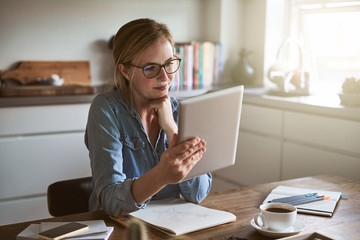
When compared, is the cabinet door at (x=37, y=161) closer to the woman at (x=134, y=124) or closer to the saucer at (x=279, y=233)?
the woman at (x=134, y=124)

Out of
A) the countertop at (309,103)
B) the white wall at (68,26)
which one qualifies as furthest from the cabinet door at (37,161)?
the countertop at (309,103)

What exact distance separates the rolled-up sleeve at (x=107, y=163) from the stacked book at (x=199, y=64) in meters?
2.02

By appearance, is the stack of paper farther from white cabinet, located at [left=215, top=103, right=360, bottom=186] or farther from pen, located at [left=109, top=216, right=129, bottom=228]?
white cabinet, located at [left=215, top=103, right=360, bottom=186]

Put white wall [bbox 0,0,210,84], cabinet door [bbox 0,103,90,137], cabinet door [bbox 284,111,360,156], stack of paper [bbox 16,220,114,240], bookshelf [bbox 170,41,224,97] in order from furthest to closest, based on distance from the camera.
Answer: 1. bookshelf [bbox 170,41,224,97]
2. white wall [bbox 0,0,210,84]
3. cabinet door [bbox 0,103,90,137]
4. cabinet door [bbox 284,111,360,156]
5. stack of paper [bbox 16,220,114,240]

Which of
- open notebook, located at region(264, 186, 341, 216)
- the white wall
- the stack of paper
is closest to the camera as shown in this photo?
the stack of paper

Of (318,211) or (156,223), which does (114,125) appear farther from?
(318,211)

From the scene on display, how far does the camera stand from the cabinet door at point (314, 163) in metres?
2.46

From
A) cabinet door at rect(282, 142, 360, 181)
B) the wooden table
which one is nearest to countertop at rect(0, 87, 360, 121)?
cabinet door at rect(282, 142, 360, 181)

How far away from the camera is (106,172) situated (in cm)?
141

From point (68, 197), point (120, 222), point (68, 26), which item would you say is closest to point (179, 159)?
point (120, 222)

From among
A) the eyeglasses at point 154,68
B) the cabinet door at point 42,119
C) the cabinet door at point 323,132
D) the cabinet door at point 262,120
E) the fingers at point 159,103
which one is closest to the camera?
the eyeglasses at point 154,68

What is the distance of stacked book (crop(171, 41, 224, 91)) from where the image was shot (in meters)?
3.61

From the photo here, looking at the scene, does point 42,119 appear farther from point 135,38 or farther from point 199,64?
point 135,38

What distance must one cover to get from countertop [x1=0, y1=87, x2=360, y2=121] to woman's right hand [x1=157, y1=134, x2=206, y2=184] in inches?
55.7
